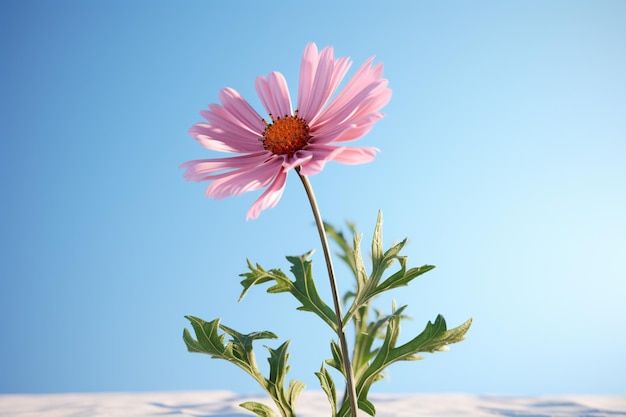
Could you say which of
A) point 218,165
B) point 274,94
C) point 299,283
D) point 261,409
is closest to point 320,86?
point 274,94

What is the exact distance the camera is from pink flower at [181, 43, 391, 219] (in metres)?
1.26

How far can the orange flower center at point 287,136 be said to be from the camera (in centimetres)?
135

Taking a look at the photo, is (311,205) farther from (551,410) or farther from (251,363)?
(551,410)

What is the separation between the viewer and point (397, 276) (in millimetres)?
1377

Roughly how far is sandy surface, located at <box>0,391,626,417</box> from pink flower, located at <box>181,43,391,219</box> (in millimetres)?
1655

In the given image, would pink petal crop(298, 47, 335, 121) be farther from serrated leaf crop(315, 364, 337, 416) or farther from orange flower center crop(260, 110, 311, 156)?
serrated leaf crop(315, 364, 337, 416)

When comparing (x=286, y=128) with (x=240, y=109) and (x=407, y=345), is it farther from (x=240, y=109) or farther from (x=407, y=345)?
(x=407, y=345)

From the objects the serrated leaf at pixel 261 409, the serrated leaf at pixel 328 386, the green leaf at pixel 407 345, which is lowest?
the serrated leaf at pixel 261 409

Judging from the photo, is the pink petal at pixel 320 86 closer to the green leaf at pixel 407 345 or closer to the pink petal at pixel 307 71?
the pink petal at pixel 307 71

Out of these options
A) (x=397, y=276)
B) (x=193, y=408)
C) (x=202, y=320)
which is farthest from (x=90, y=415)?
(x=397, y=276)

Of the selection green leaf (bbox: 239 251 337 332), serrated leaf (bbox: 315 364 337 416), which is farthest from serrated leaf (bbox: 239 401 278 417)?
green leaf (bbox: 239 251 337 332)

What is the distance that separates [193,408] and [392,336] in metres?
1.67

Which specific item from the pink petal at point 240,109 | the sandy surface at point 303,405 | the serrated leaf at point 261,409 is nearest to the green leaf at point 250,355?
the serrated leaf at point 261,409

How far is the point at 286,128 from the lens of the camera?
4.53ft
